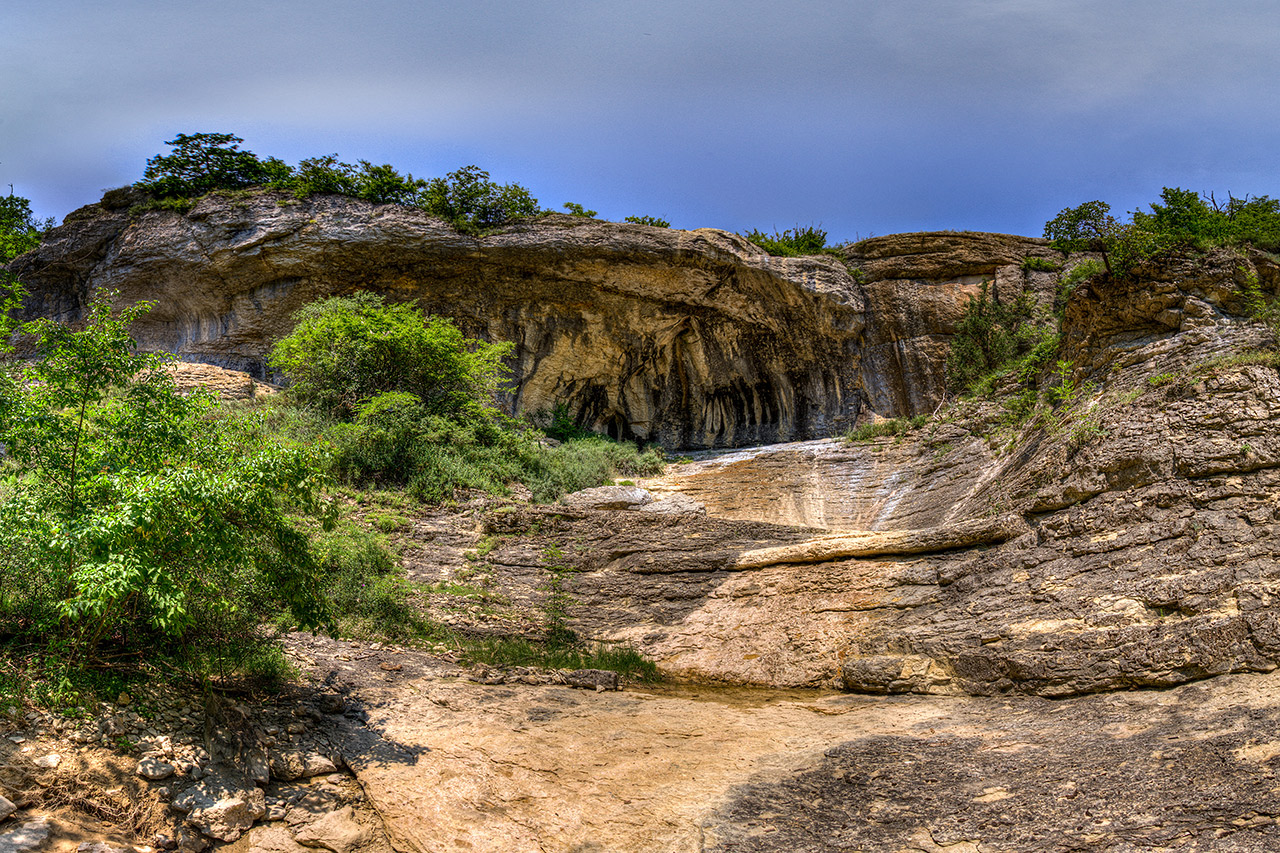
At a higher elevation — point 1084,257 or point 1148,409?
point 1084,257

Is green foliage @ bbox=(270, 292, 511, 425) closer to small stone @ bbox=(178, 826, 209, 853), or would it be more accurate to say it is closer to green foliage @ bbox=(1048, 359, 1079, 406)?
green foliage @ bbox=(1048, 359, 1079, 406)

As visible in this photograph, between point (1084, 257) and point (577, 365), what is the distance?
15.8 meters

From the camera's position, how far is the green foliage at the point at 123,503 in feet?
17.3

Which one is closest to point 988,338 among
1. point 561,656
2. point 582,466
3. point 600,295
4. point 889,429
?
point 889,429

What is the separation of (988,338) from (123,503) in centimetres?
2114

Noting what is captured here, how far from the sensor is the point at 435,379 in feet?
58.8

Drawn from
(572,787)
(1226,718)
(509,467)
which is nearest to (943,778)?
(1226,718)

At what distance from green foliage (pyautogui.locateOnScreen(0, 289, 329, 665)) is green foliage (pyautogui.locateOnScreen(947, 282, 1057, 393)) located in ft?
59.2

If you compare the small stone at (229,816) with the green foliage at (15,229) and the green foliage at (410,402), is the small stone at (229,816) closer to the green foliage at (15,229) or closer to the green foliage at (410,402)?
the green foliage at (410,402)

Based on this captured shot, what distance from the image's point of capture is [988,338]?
21234 millimetres

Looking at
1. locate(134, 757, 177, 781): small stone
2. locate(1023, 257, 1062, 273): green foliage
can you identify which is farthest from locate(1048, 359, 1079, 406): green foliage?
locate(134, 757, 177, 781): small stone

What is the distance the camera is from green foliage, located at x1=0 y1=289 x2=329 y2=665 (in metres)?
5.27

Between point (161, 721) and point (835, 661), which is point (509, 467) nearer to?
point (835, 661)

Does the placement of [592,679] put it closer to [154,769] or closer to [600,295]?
[154,769]
